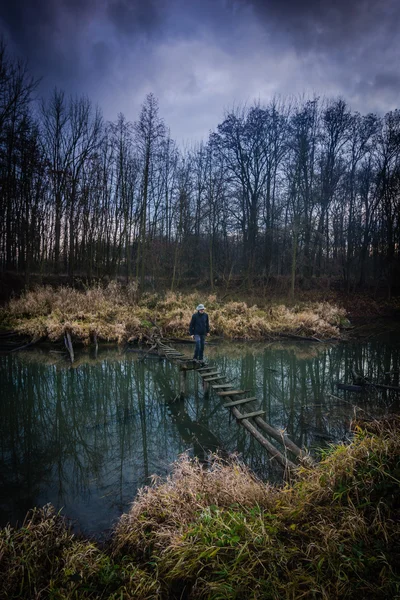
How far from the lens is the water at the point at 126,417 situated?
4480 millimetres

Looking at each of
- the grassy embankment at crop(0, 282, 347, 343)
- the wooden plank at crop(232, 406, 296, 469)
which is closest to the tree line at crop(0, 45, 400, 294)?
the grassy embankment at crop(0, 282, 347, 343)

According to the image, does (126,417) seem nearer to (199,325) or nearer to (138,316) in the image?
(199,325)

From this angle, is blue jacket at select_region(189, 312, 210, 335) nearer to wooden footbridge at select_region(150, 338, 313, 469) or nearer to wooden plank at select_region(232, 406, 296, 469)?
wooden footbridge at select_region(150, 338, 313, 469)

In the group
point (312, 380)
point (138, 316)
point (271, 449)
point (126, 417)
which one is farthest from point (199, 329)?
point (138, 316)

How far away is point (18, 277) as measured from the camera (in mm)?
20719

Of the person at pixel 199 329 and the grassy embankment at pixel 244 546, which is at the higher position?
the person at pixel 199 329

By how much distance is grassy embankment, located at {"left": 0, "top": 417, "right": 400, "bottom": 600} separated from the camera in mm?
2158

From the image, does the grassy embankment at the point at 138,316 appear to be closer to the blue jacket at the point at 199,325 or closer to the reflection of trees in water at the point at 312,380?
the reflection of trees in water at the point at 312,380

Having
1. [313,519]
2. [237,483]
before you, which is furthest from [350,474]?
[237,483]

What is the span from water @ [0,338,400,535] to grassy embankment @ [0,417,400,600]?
90cm

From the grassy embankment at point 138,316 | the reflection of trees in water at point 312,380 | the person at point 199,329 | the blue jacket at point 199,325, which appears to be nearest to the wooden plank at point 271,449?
the reflection of trees in water at point 312,380

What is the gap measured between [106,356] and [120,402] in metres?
4.73

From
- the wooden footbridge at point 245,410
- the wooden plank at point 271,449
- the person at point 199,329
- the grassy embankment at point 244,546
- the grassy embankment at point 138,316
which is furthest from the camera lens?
the grassy embankment at point 138,316

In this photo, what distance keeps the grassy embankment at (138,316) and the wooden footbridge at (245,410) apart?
3.58 meters
